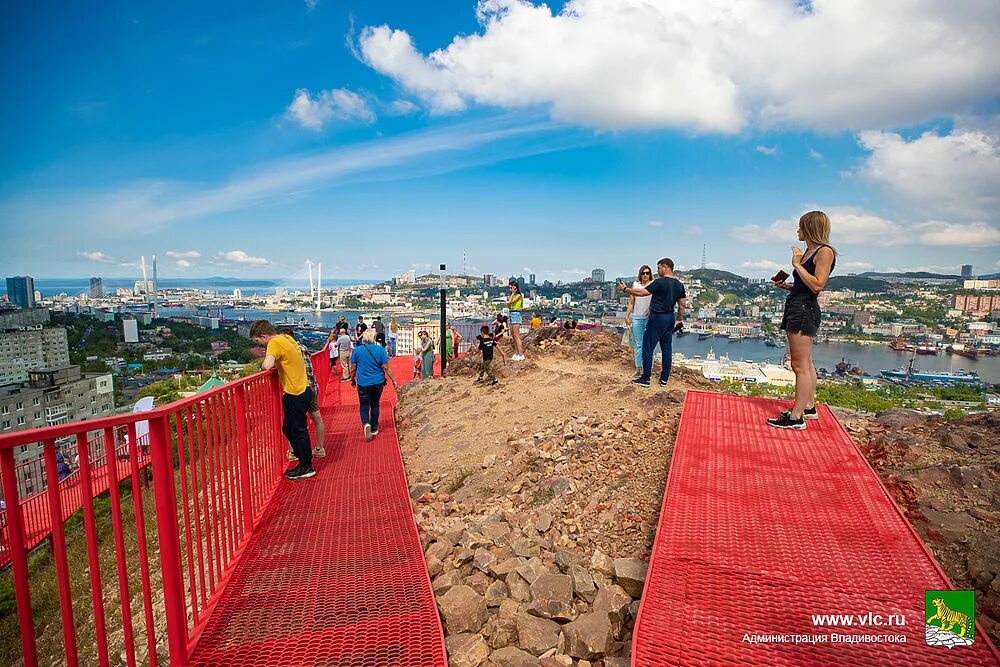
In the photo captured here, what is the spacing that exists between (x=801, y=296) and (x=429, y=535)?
4.12 metres

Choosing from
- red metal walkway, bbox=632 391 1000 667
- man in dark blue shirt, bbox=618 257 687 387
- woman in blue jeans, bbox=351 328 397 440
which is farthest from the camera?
man in dark blue shirt, bbox=618 257 687 387

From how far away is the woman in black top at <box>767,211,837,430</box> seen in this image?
4.23 meters

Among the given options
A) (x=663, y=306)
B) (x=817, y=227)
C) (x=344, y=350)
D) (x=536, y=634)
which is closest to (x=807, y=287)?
(x=817, y=227)

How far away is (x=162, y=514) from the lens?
2230mm

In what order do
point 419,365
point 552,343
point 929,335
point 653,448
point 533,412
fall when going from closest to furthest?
point 653,448 → point 533,412 → point 552,343 → point 419,365 → point 929,335

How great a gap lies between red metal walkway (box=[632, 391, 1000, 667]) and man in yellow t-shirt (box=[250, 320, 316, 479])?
389 centimetres

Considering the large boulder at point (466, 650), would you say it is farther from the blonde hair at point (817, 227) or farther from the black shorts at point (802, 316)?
the blonde hair at point (817, 227)

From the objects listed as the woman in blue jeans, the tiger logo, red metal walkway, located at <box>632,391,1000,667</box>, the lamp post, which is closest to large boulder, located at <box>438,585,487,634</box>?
red metal walkway, located at <box>632,391,1000,667</box>

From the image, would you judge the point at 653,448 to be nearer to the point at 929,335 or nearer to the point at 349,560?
the point at 349,560

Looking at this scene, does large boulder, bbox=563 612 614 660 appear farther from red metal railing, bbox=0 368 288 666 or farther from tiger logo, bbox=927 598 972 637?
red metal railing, bbox=0 368 288 666

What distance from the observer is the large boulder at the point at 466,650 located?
7.93 ft

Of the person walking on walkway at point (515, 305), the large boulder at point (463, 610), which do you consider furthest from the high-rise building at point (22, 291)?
the large boulder at point (463, 610)

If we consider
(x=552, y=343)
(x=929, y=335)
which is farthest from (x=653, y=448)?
(x=929, y=335)

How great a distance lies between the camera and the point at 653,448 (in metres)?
4.86
